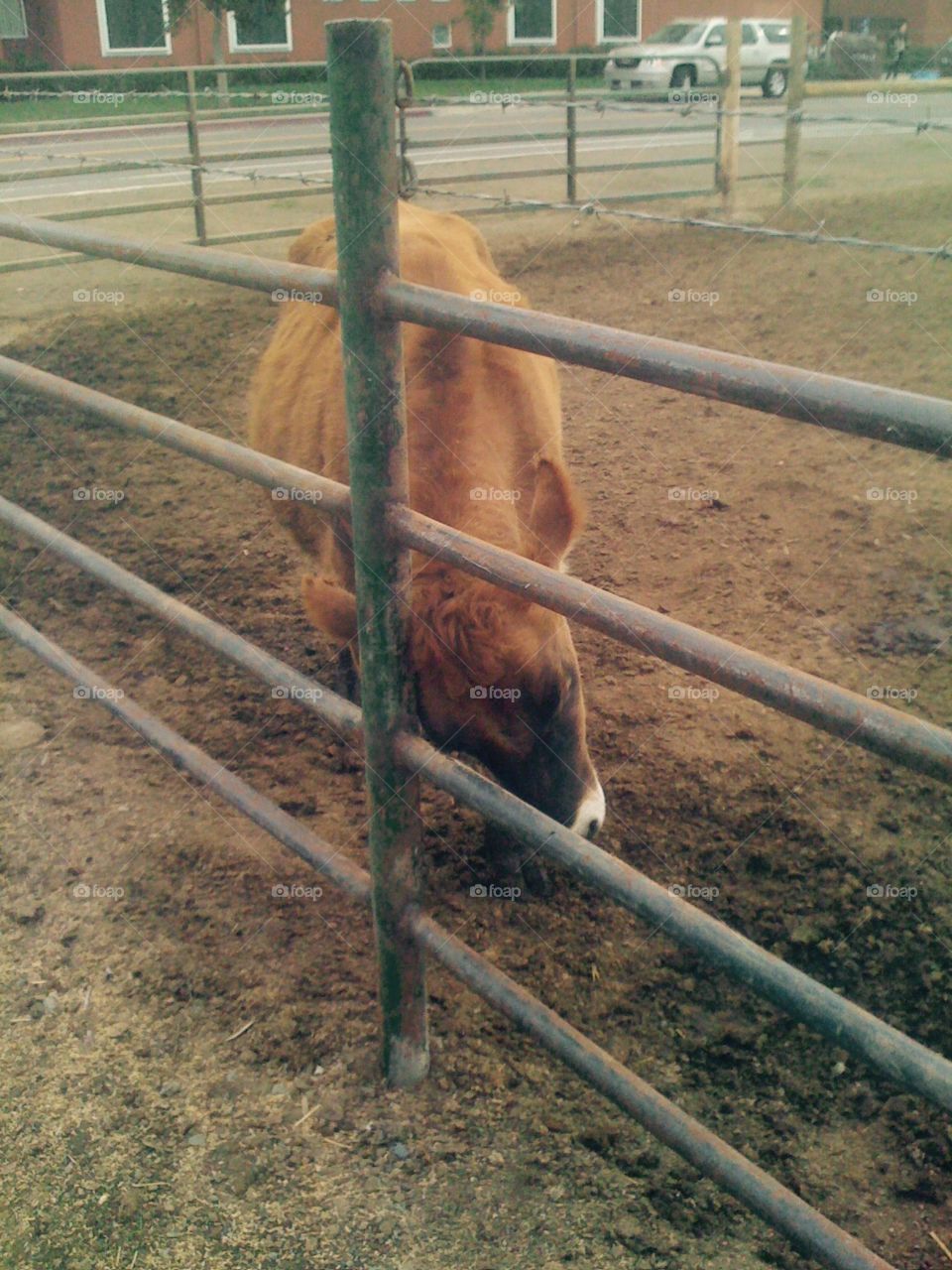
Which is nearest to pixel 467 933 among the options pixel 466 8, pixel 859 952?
pixel 859 952

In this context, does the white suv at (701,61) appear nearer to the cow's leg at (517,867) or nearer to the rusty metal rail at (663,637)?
the cow's leg at (517,867)

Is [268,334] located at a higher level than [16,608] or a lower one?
higher

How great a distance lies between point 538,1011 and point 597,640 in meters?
2.19

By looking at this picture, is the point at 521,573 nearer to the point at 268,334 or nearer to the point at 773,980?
the point at 773,980

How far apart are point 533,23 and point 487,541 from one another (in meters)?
29.8

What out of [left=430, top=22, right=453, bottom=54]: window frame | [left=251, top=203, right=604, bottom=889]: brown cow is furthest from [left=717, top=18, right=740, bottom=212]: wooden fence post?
[left=430, top=22, right=453, bottom=54]: window frame

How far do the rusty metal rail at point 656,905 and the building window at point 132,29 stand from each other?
82.4 ft

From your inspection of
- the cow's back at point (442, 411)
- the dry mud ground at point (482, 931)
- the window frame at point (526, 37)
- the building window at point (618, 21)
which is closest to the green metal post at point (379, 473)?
the dry mud ground at point (482, 931)

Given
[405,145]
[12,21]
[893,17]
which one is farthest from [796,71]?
[893,17]

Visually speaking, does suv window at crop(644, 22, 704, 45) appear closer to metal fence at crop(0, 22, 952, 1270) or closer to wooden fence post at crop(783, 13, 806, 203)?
wooden fence post at crop(783, 13, 806, 203)

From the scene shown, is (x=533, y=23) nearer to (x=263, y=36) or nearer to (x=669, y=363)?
(x=263, y=36)

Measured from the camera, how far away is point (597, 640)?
4016 millimetres

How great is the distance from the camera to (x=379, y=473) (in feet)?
6.21

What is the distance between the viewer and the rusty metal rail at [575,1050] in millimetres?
1552
